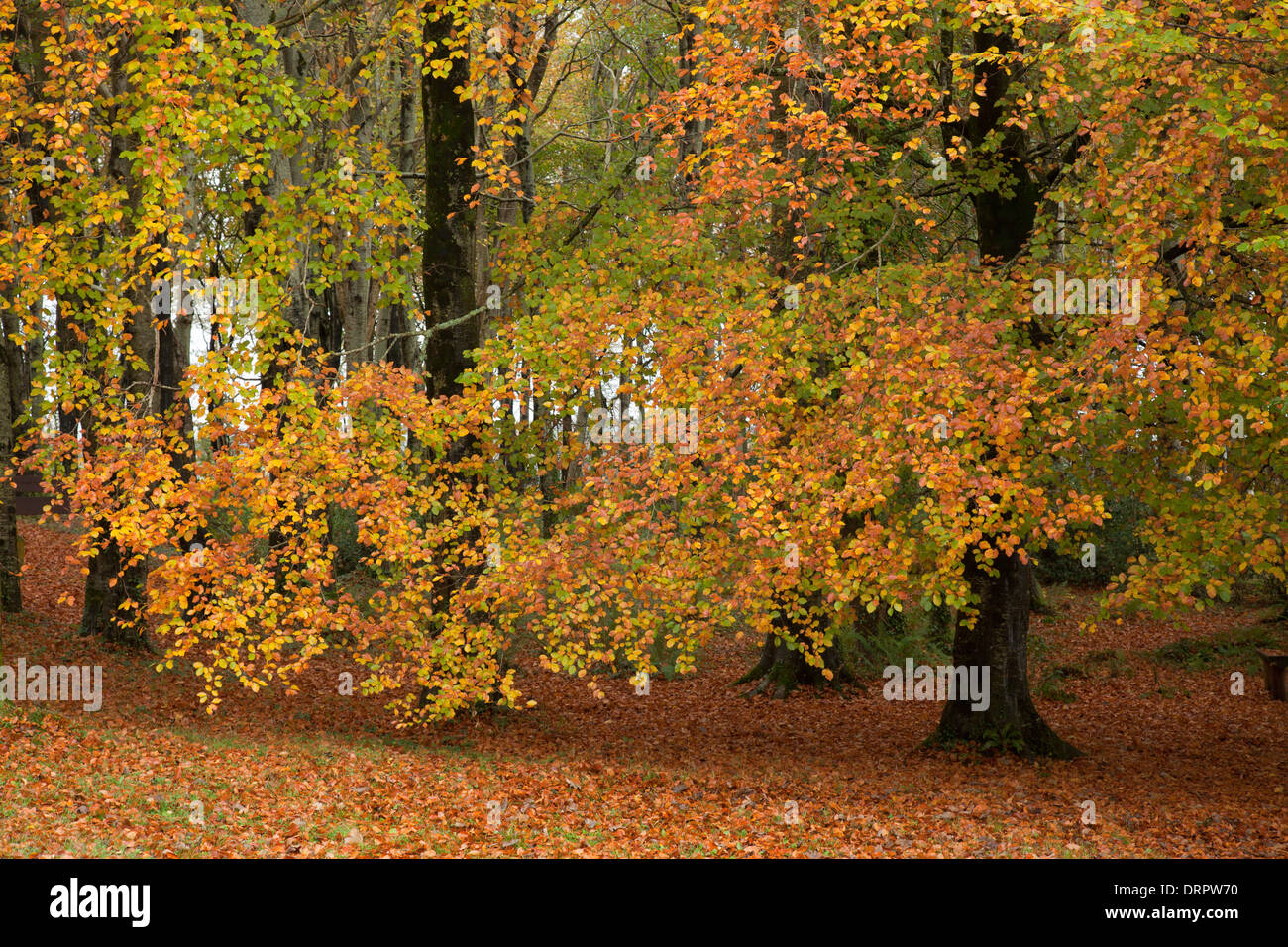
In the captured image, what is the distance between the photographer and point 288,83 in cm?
1238

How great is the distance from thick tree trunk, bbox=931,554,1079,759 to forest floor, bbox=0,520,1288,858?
1.41 feet

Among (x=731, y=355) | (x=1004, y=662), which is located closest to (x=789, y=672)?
(x=1004, y=662)

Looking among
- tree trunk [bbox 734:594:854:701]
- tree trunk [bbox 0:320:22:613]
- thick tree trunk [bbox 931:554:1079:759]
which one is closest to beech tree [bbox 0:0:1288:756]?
thick tree trunk [bbox 931:554:1079:759]

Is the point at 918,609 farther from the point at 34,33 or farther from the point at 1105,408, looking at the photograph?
the point at 34,33

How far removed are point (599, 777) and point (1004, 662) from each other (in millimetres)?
5311

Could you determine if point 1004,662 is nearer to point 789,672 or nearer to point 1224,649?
point 789,672

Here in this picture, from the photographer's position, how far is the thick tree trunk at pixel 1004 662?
13594 mm

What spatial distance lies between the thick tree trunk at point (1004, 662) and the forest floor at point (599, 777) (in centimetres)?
43

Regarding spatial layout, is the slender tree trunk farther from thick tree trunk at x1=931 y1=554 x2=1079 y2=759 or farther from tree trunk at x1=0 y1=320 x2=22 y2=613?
tree trunk at x1=0 y1=320 x2=22 y2=613

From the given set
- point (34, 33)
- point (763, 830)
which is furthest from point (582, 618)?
point (34, 33)

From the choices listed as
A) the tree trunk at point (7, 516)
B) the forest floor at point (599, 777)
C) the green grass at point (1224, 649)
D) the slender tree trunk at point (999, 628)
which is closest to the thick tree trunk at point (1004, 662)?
the slender tree trunk at point (999, 628)

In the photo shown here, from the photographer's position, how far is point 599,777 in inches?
460

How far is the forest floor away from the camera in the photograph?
8.98 m

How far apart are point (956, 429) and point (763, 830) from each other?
383 centimetres
